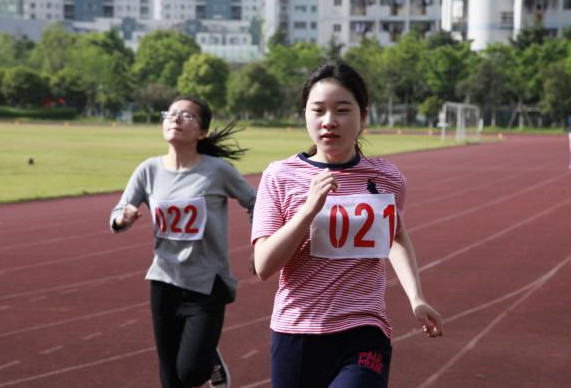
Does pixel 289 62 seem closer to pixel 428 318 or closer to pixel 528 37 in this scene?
pixel 528 37

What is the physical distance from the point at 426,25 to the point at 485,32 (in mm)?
14708

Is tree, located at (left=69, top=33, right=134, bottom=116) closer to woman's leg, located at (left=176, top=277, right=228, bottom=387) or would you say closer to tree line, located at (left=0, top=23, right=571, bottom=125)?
tree line, located at (left=0, top=23, right=571, bottom=125)

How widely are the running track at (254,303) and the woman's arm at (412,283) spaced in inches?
96.9

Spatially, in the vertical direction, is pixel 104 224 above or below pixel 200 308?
below

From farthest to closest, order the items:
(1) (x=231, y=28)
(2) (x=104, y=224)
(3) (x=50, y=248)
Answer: (1) (x=231, y=28)
(2) (x=104, y=224)
(3) (x=50, y=248)

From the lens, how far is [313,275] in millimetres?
3236

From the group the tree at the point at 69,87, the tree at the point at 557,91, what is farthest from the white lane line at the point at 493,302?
the tree at the point at 69,87

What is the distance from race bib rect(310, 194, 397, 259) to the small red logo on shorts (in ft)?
0.97

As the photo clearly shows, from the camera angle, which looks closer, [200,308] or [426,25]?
[200,308]

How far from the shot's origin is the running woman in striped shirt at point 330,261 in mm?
3207

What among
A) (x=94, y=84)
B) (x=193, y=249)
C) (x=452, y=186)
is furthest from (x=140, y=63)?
(x=193, y=249)

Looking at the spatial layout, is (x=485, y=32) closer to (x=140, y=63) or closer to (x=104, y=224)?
(x=140, y=63)

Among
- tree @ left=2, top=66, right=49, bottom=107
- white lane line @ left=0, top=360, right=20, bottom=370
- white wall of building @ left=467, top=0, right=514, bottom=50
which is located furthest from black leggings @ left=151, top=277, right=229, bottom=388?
white wall of building @ left=467, top=0, right=514, bottom=50

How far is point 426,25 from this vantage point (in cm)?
9725
